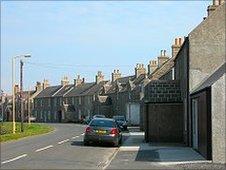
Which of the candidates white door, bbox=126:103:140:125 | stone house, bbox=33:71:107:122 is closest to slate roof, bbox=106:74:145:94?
stone house, bbox=33:71:107:122

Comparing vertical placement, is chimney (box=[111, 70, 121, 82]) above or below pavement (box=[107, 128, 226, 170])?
above

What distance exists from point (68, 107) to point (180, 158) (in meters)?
102

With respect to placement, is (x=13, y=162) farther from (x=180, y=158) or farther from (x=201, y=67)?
(x=201, y=67)

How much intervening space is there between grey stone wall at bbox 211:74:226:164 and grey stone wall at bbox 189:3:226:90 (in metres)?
6.25

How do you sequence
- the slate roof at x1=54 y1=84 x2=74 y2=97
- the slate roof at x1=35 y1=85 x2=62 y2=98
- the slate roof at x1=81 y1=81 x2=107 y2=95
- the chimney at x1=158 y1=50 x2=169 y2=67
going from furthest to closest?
the slate roof at x1=35 y1=85 x2=62 y2=98 → the slate roof at x1=54 y1=84 x2=74 y2=97 → the slate roof at x1=81 y1=81 x2=107 y2=95 → the chimney at x1=158 y1=50 x2=169 y2=67

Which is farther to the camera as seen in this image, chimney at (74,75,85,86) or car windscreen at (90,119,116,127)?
chimney at (74,75,85,86)

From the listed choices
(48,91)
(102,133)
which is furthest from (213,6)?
(48,91)

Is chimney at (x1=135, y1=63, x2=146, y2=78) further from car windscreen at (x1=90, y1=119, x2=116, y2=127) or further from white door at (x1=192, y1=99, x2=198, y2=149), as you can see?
white door at (x1=192, y1=99, x2=198, y2=149)

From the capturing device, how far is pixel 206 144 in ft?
67.7

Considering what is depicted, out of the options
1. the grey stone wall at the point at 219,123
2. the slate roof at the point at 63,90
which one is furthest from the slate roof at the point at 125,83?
the grey stone wall at the point at 219,123

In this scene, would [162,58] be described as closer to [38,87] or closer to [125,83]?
[125,83]

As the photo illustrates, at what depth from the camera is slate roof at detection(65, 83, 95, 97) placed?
125 meters

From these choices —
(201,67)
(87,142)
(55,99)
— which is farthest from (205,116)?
(55,99)

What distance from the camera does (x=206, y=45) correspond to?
26.7m
